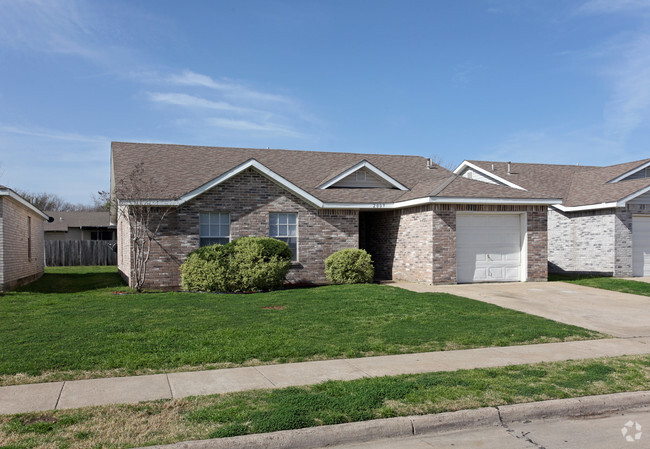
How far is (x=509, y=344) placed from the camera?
9.41 meters

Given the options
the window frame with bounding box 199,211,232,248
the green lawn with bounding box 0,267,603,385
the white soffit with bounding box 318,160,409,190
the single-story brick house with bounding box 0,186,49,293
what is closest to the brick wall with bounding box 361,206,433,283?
the white soffit with bounding box 318,160,409,190

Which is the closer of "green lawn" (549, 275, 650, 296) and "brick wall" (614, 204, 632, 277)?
"green lawn" (549, 275, 650, 296)

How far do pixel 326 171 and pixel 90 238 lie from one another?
29176 millimetres

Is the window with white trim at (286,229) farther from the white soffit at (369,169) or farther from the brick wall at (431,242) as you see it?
the brick wall at (431,242)

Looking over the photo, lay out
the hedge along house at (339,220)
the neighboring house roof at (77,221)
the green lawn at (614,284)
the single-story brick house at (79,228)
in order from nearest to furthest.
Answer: the green lawn at (614,284)
the hedge along house at (339,220)
the neighboring house roof at (77,221)
the single-story brick house at (79,228)

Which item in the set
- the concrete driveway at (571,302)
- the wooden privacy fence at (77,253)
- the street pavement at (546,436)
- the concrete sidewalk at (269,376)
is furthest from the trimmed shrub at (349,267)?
the wooden privacy fence at (77,253)

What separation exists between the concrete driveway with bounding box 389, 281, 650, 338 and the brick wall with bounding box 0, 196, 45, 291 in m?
12.3

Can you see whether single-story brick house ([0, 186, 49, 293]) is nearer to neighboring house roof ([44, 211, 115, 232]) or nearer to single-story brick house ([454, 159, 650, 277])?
single-story brick house ([454, 159, 650, 277])

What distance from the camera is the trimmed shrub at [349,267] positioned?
1814cm

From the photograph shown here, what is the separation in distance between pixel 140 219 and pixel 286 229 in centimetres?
482

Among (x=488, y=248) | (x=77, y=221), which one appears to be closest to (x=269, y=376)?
(x=488, y=248)

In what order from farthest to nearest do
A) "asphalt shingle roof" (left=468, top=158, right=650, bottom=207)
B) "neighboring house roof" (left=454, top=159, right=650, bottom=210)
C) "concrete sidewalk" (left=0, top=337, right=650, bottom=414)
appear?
"asphalt shingle roof" (left=468, top=158, right=650, bottom=207)
"neighboring house roof" (left=454, top=159, right=650, bottom=210)
"concrete sidewalk" (left=0, top=337, right=650, bottom=414)

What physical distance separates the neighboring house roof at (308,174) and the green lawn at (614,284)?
305cm

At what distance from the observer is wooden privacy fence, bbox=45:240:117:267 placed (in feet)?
110
